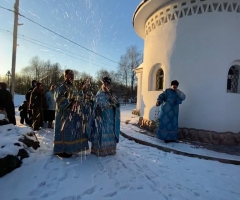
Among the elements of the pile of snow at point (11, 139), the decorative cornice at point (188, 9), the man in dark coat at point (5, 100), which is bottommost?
the pile of snow at point (11, 139)

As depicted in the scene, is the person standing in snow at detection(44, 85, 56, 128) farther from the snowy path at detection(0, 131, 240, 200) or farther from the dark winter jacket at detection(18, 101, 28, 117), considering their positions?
the snowy path at detection(0, 131, 240, 200)

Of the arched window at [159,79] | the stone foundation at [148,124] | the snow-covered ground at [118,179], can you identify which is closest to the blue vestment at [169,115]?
the stone foundation at [148,124]

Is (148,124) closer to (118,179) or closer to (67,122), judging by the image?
(67,122)

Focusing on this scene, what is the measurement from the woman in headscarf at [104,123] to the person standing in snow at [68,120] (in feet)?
0.80

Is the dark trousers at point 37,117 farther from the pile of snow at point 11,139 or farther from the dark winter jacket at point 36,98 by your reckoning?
the pile of snow at point 11,139

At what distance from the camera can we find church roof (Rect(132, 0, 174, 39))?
7.05m

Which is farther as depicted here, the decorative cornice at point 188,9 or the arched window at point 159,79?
the arched window at point 159,79

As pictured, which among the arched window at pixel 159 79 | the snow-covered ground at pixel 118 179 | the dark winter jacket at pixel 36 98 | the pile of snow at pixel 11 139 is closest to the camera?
the snow-covered ground at pixel 118 179

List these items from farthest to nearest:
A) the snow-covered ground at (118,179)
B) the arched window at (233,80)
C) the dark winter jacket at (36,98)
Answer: the arched window at (233,80) < the dark winter jacket at (36,98) < the snow-covered ground at (118,179)

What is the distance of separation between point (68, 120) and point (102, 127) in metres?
0.69

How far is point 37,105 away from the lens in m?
6.57

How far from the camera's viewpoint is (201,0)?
20.5ft

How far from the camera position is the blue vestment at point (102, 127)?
3936 millimetres

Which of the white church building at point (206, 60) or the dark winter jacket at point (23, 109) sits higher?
the white church building at point (206, 60)
